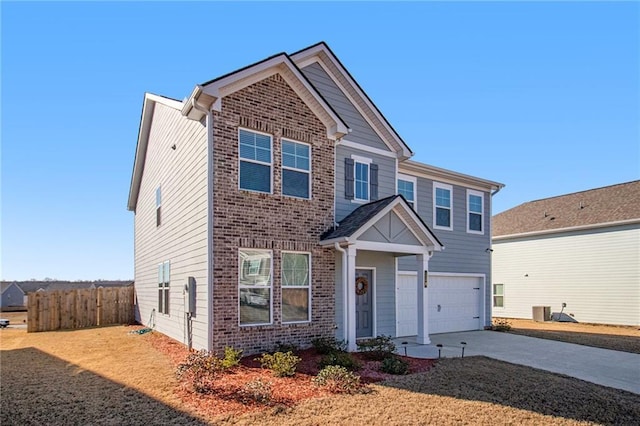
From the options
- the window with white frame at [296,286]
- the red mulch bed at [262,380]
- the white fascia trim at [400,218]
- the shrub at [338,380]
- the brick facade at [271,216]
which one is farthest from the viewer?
the white fascia trim at [400,218]

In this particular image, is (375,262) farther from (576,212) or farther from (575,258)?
(576,212)

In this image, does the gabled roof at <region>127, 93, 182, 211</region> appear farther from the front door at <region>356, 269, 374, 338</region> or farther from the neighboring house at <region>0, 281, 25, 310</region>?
the neighboring house at <region>0, 281, 25, 310</region>

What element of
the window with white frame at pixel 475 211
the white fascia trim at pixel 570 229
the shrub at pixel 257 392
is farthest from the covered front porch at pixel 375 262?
the white fascia trim at pixel 570 229

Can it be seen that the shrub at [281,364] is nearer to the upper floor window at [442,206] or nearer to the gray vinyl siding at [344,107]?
the gray vinyl siding at [344,107]

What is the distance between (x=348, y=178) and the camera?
40.4 feet

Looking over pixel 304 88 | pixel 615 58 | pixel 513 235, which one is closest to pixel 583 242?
pixel 513 235

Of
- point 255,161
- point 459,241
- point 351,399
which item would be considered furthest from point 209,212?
point 459,241

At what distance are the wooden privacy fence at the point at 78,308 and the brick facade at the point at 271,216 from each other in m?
12.4

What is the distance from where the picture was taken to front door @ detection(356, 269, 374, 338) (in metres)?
12.4

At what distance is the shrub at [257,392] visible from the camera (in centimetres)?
656

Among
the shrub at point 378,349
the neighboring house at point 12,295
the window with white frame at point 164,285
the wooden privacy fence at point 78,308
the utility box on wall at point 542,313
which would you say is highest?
the window with white frame at point 164,285

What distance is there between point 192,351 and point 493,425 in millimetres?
7004

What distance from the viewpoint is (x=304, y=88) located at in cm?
1105

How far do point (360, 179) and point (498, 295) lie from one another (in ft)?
Result: 54.2
